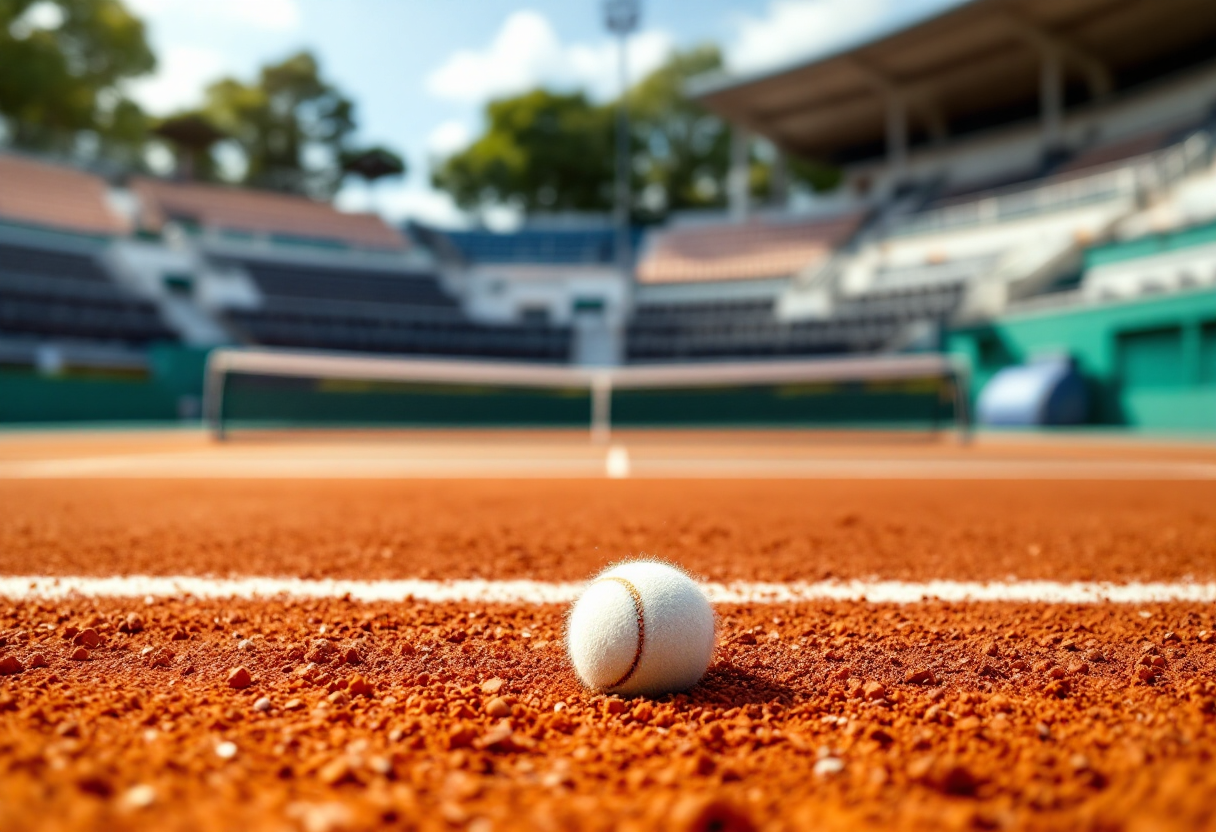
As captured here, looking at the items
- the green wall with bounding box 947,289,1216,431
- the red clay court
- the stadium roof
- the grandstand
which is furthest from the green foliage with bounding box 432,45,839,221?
the red clay court

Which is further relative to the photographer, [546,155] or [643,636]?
[546,155]

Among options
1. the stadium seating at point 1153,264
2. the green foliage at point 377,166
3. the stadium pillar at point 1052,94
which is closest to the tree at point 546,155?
the green foliage at point 377,166

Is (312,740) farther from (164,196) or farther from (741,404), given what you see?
(164,196)

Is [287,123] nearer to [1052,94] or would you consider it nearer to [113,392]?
[113,392]

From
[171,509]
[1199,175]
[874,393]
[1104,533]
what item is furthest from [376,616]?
[1199,175]

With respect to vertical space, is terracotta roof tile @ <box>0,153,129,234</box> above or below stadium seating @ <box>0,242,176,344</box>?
above

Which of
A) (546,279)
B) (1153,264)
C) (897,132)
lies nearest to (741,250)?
(897,132)

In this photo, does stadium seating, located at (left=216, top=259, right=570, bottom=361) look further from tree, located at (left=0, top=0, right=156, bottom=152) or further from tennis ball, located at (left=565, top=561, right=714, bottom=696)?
tennis ball, located at (left=565, top=561, right=714, bottom=696)
